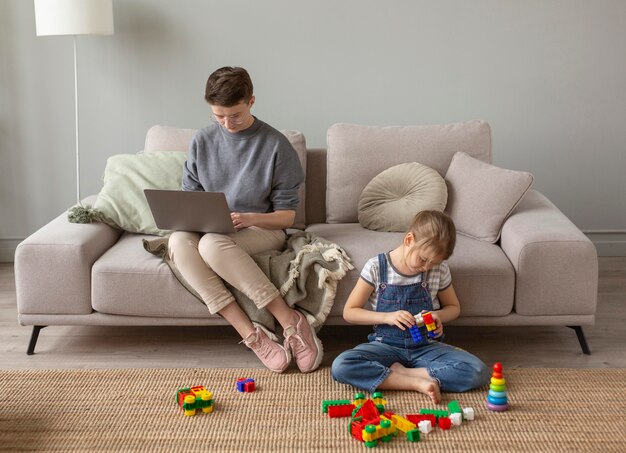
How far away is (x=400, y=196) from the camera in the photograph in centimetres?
342

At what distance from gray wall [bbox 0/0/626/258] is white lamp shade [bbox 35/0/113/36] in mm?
352

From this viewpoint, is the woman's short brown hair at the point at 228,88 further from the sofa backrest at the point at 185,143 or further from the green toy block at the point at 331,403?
the green toy block at the point at 331,403

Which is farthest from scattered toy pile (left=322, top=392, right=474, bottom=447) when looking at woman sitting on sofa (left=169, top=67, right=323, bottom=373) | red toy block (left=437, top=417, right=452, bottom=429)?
woman sitting on sofa (left=169, top=67, right=323, bottom=373)

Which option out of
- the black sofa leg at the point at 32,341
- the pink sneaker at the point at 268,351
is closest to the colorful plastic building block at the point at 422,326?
the pink sneaker at the point at 268,351

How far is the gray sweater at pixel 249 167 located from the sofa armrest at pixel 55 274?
51cm

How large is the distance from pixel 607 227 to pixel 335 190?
5.35ft

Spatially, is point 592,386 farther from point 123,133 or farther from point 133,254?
point 123,133

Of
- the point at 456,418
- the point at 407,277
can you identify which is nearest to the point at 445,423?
the point at 456,418

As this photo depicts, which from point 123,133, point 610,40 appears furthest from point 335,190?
point 610,40

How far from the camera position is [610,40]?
410 centimetres

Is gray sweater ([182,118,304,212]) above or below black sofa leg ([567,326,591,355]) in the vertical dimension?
above

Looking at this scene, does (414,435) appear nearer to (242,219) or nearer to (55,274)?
(242,219)

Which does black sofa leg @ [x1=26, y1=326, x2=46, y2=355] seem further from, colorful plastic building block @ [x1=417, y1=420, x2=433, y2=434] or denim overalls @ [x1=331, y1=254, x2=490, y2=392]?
colorful plastic building block @ [x1=417, y1=420, x2=433, y2=434]

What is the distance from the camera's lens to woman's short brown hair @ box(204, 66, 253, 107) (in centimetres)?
291
